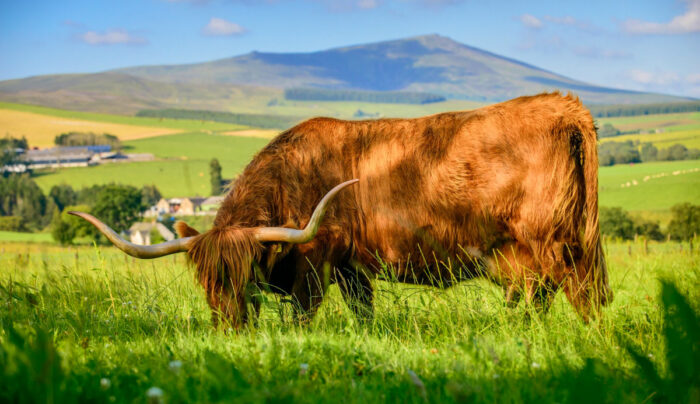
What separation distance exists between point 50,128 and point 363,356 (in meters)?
175

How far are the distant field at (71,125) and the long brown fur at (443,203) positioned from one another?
154m

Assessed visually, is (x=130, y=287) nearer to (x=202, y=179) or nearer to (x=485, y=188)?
(x=485, y=188)

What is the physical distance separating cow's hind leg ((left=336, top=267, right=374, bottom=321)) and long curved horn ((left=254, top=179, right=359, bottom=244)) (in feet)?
2.14

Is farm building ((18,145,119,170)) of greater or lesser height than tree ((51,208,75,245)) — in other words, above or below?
above

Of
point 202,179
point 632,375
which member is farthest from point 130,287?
point 202,179

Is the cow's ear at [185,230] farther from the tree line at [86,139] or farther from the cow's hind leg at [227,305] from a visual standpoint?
the tree line at [86,139]

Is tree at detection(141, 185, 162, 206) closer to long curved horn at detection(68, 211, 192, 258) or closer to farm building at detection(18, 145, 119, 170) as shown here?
farm building at detection(18, 145, 119, 170)

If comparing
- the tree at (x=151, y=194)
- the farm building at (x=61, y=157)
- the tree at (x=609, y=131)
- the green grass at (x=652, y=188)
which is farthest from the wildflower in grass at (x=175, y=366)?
the farm building at (x=61, y=157)

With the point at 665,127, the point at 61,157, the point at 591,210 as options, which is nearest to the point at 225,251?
the point at 591,210

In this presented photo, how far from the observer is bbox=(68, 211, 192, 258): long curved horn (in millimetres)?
4637

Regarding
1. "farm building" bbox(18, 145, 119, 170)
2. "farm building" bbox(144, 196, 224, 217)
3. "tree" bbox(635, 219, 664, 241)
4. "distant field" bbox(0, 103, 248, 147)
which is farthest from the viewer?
"distant field" bbox(0, 103, 248, 147)

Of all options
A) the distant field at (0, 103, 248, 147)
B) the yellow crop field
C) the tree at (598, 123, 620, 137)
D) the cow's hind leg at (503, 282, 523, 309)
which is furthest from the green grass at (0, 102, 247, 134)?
the cow's hind leg at (503, 282, 523, 309)

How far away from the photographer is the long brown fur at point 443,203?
16.6 feet

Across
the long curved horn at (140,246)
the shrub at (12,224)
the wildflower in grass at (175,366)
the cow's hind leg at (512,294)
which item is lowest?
the shrub at (12,224)
